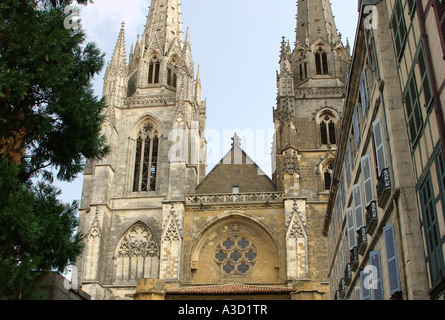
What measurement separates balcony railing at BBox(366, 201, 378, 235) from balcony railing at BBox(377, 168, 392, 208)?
21.7 inches

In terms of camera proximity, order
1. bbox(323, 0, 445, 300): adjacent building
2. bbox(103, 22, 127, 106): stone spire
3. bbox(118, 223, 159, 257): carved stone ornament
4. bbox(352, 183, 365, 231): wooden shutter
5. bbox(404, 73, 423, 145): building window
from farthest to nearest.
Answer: bbox(103, 22, 127, 106): stone spire < bbox(118, 223, 159, 257): carved stone ornament < bbox(352, 183, 365, 231): wooden shutter < bbox(404, 73, 423, 145): building window < bbox(323, 0, 445, 300): adjacent building

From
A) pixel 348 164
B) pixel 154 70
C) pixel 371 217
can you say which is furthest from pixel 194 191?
pixel 371 217

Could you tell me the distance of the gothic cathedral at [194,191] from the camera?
23.0 metres

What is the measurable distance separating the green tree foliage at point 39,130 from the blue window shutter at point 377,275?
5.51m

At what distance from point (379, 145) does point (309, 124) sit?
17220 millimetres

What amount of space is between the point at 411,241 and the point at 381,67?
3.30 metres

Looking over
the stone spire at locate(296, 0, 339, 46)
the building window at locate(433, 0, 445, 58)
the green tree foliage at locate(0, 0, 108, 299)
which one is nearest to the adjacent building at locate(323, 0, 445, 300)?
the building window at locate(433, 0, 445, 58)

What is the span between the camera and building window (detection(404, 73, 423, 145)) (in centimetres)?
819

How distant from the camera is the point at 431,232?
759 cm

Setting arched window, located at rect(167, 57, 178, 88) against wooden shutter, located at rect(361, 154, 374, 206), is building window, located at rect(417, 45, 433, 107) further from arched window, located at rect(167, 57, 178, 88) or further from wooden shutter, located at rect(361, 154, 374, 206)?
arched window, located at rect(167, 57, 178, 88)

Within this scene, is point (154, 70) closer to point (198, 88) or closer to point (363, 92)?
point (198, 88)

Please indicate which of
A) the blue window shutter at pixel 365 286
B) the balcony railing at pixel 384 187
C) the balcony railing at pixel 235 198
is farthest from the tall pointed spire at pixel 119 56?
the balcony railing at pixel 384 187

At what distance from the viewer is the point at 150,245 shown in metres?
24.1
